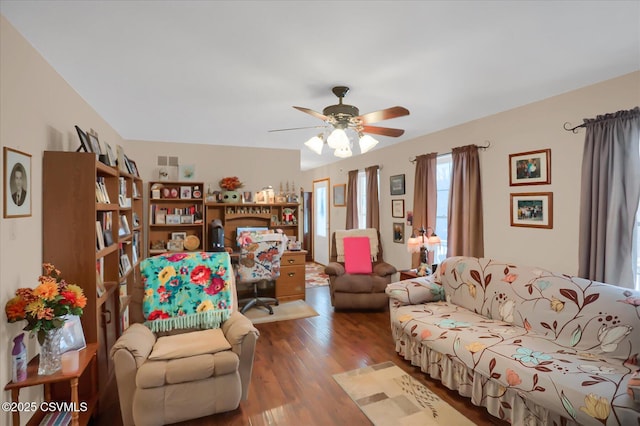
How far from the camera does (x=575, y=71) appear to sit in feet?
7.98

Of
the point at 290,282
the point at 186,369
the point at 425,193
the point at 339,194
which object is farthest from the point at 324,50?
the point at 339,194

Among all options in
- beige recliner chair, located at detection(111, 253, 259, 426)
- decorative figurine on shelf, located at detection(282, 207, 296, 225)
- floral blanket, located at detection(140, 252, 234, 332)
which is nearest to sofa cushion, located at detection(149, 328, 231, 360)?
beige recliner chair, located at detection(111, 253, 259, 426)

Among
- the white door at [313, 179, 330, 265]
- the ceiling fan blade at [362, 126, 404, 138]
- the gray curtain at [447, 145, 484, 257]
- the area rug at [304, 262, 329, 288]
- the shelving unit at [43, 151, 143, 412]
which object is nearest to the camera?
the shelving unit at [43, 151, 143, 412]

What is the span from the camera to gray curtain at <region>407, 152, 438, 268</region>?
4.30 m

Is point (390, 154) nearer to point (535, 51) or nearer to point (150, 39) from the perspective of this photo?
point (535, 51)

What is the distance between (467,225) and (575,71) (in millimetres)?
1815

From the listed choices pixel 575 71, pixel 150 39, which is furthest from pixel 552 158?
pixel 150 39

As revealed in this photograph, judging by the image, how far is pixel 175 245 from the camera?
15.6 ft

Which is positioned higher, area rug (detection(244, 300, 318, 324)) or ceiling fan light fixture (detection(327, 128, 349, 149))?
ceiling fan light fixture (detection(327, 128, 349, 149))

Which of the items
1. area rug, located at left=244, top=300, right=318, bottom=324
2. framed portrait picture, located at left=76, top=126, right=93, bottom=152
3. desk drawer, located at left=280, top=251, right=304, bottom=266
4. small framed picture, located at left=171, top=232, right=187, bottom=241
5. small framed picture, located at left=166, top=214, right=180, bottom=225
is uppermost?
framed portrait picture, located at left=76, top=126, right=93, bottom=152

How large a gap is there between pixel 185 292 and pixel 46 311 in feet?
3.29

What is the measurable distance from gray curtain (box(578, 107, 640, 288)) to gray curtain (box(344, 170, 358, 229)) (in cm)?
377

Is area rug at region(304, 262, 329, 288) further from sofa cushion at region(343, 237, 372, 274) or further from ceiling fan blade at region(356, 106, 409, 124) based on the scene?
ceiling fan blade at region(356, 106, 409, 124)

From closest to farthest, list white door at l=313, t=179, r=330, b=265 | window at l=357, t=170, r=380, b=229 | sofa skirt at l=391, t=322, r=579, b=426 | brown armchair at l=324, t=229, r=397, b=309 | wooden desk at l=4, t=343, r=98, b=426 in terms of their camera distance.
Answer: wooden desk at l=4, t=343, r=98, b=426 < sofa skirt at l=391, t=322, r=579, b=426 < brown armchair at l=324, t=229, r=397, b=309 < window at l=357, t=170, r=380, b=229 < white door at l=313, t=179, r=330, b=265
